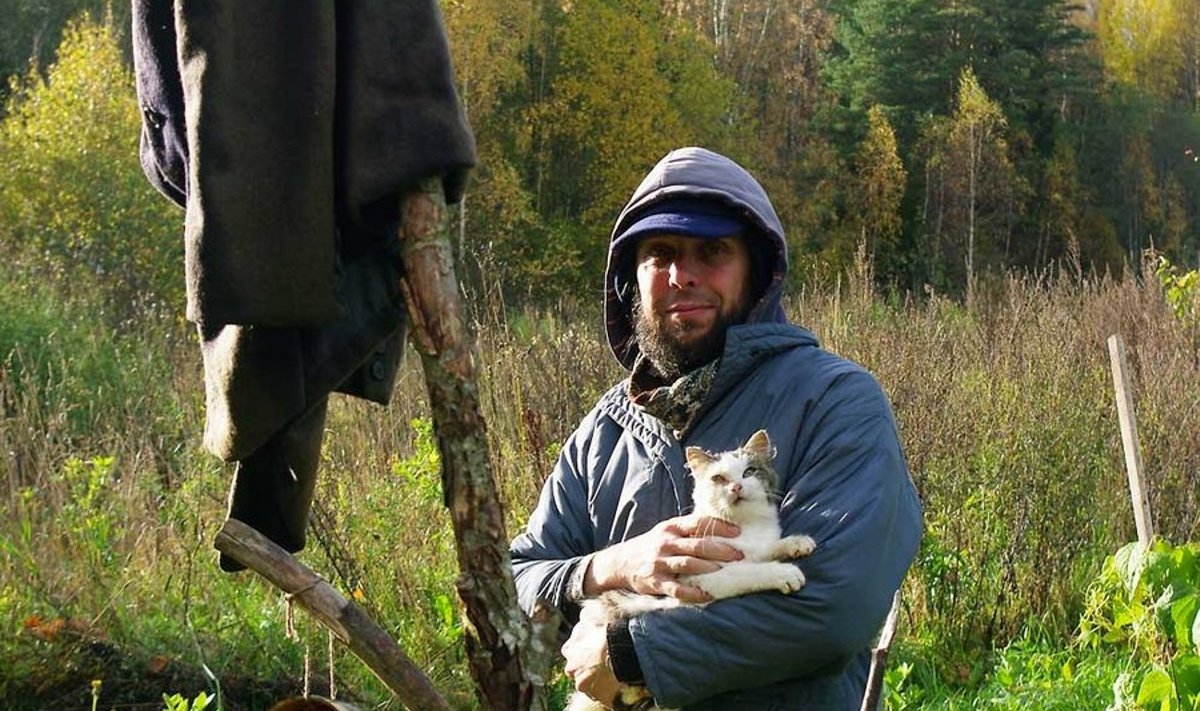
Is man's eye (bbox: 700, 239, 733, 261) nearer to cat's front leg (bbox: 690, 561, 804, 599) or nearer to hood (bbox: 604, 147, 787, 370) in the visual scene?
hood (bbox: 604, 147, 787, 370)

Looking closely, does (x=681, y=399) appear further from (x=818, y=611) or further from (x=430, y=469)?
(x=430, y=469)

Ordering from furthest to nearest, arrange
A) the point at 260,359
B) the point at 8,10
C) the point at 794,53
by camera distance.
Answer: the point at 794,53, the point at 8,10, the point at 260,359

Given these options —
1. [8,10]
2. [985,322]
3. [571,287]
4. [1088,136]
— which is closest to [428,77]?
[985,322]

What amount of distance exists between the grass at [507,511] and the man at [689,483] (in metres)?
2.61

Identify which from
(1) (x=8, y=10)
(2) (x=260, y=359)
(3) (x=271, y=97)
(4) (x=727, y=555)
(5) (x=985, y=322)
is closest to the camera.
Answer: (3) (x=271, y=97)

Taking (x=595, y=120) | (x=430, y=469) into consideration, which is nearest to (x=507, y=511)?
(x=430, y=469)

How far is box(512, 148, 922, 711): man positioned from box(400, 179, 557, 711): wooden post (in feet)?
1.31

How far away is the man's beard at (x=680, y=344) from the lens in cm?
282

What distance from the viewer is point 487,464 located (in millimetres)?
2072

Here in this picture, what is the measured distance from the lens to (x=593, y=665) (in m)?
2.52

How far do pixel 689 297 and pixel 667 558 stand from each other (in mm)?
583

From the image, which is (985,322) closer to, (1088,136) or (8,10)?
(8,10)

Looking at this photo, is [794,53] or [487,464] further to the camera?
[794,53]

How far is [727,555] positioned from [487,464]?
59 centimetres
